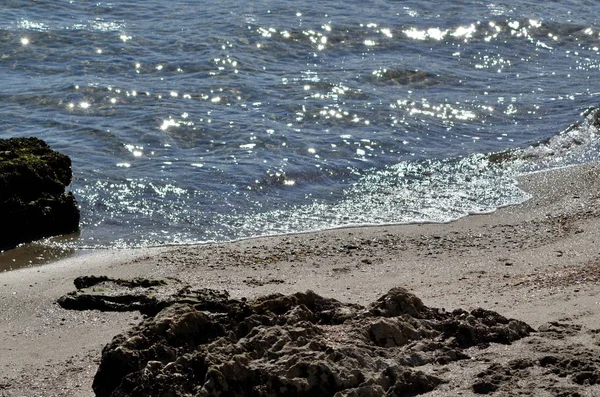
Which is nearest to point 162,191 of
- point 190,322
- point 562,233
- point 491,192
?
point 491,192

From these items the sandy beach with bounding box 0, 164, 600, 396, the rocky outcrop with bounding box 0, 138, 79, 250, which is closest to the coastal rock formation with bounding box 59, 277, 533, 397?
the sandy beach with bounding box 0, 164, 600, 396

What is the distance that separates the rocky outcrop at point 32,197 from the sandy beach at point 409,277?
2.28 feet

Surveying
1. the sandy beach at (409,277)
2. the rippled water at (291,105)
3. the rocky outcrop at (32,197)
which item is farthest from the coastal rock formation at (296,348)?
the rippled water at (291,105)

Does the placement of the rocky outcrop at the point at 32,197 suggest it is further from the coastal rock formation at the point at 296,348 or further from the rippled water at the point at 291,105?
the coastal rock formation at the point at 296,348

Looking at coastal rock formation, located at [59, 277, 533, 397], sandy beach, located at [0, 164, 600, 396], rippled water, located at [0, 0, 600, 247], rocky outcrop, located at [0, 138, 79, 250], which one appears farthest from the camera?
rippled water, located at [0, 0, 600, 247]

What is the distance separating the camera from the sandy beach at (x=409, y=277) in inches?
202

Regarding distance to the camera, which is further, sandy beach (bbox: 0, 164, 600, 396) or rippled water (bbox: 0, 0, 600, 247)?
rippled water (bbox: 0, 0, 600, 247)

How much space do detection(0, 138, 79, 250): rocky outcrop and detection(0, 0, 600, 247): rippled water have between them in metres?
0.31

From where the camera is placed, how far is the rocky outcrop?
→ 8.91m

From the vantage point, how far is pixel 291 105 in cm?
1338

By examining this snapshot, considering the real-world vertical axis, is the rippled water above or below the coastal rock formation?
below

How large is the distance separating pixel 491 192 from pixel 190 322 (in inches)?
240

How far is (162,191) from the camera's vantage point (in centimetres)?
1037

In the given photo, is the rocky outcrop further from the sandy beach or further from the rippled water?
the sandy beach
